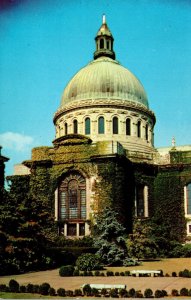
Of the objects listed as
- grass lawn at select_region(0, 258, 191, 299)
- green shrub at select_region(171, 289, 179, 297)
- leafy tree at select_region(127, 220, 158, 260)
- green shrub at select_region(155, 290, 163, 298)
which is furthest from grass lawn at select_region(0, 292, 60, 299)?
leafy tree at select_region(127, 220, 158, 260)

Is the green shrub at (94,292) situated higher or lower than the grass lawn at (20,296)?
higher

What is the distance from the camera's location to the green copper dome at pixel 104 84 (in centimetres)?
5719

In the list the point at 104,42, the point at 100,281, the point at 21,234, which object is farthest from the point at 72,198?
the point at 104,42

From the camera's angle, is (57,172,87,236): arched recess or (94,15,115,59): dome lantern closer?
(57,172,87,236): arched recess

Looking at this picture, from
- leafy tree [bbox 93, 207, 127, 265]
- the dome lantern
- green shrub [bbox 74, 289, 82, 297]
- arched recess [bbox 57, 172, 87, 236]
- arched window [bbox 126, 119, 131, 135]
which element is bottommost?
green shrub [bbox 74, 289, 82, 297]

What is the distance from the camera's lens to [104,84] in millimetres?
57625

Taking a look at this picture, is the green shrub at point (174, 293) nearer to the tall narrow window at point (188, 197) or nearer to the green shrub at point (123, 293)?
the green shrub at point (123, 293)

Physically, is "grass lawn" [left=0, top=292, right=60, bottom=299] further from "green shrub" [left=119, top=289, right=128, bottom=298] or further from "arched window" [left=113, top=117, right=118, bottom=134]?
"arched window" [left=113, top=117, right=118, bottom=134]

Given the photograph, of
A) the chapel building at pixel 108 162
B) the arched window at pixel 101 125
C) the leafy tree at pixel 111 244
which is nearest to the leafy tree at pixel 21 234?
the leafy tree at pixel 111 244

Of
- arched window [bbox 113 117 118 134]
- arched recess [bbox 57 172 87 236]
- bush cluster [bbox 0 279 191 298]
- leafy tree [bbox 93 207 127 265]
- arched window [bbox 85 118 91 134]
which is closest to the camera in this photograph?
bush cluster [bbox 0 279 191 298]

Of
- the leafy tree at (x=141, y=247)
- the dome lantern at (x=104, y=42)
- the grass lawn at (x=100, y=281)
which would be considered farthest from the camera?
the dome lantern at (x=104, y=42)

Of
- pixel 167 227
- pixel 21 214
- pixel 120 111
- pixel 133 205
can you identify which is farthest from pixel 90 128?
pixel 21 214

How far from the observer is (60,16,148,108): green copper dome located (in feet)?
188

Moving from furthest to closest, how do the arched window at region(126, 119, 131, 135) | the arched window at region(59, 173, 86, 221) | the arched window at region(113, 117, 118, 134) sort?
the arched window at region(126, 119, 131, 135) → the arched window at region(113, 117, 118, 134) → the arched window at region(59, 173, 86, 221)
